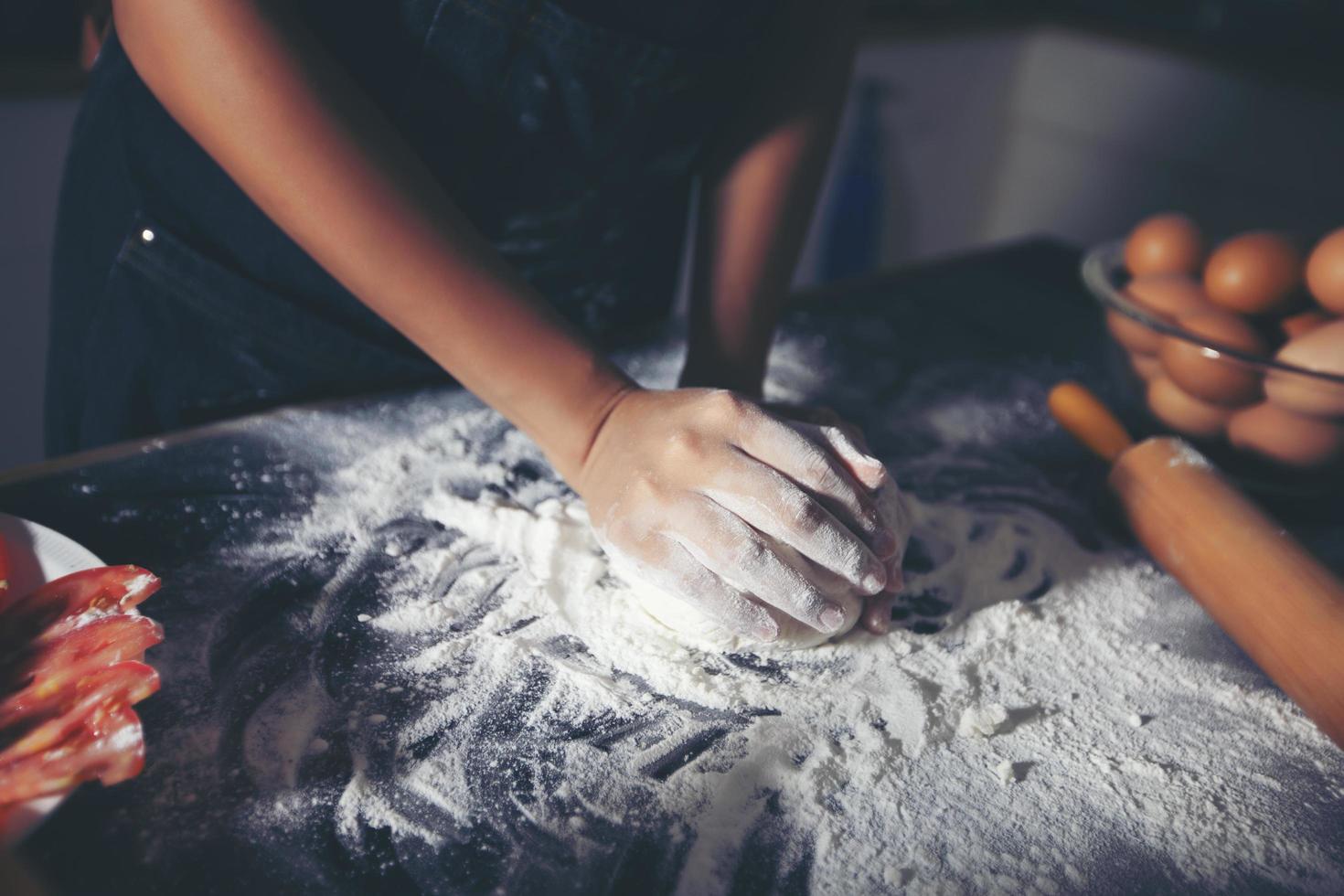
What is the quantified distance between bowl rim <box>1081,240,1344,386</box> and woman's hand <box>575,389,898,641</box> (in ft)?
1.21

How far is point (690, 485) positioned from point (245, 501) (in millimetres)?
392

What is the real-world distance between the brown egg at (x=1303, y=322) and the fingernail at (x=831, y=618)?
0.56m

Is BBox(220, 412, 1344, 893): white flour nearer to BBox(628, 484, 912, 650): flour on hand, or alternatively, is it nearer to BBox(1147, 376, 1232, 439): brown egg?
BBox(628, 484, 912, 650): flour on hand

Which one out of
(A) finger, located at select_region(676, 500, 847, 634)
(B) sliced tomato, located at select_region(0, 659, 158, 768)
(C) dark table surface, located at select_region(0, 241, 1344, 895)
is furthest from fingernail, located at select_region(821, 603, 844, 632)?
(B) sliced tomato, located at select_region(0, 659, 158, 768)

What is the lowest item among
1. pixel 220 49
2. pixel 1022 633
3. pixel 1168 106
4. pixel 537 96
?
pixel 1168 106

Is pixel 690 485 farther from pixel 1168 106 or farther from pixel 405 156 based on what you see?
pixel 1168 106

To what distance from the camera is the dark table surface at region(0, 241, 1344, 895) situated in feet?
1.62

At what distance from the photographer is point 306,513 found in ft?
2.55

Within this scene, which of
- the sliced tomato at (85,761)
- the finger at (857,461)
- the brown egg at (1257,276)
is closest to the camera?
the sliced tomato at (85,761)

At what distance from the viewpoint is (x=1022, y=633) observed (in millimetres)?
713

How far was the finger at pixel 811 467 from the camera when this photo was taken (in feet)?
2.15


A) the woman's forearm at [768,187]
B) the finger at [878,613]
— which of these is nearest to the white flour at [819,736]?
the finger at [878,613]

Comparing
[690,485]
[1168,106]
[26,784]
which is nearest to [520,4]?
[690,485]

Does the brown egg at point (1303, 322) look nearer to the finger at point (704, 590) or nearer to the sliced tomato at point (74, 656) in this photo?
the finger at point (704, 590)
